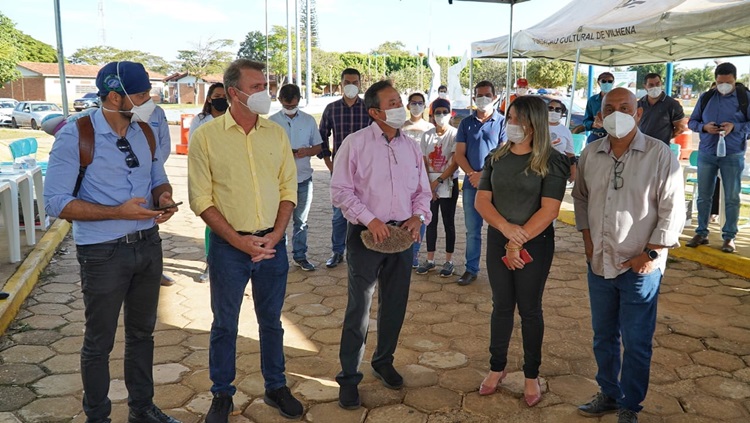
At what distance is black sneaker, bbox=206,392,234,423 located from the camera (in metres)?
3.07

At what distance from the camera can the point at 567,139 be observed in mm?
5707

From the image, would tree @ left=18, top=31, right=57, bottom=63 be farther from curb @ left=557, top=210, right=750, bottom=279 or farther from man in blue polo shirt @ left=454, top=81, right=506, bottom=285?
curb @ left=557, top=210, right=750, bottom=279

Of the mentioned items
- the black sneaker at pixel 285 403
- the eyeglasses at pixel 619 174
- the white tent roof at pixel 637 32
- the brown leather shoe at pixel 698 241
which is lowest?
the black sneaker at pixel 285 403

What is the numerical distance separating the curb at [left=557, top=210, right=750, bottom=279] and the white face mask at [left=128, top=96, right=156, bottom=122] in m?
4.36

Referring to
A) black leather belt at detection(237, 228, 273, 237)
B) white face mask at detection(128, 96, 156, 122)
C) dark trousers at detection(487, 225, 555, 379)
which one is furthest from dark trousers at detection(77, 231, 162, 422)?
dark trousers at detection(487, 225, 555, 379)

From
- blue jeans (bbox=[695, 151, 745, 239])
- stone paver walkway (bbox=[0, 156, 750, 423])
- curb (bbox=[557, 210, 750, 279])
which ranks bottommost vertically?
stone paver walkway (bbox=[0, 156, 750, 423])

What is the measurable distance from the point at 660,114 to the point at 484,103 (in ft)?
7.82

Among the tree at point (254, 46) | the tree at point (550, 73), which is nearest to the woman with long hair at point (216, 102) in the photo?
the tree at point (550, 73)

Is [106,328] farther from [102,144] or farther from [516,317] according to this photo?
[516,317]

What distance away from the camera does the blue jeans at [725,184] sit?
6180mm

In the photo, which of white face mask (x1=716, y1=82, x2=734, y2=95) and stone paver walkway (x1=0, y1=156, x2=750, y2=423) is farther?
white face mask (x1=716, y1=82, x2=734, y2=95)

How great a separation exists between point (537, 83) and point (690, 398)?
44.2 metres

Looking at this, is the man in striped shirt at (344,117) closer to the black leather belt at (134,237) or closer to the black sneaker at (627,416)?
the black leather belt at (134,237)

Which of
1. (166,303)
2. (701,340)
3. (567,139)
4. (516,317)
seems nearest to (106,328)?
(166,303)
